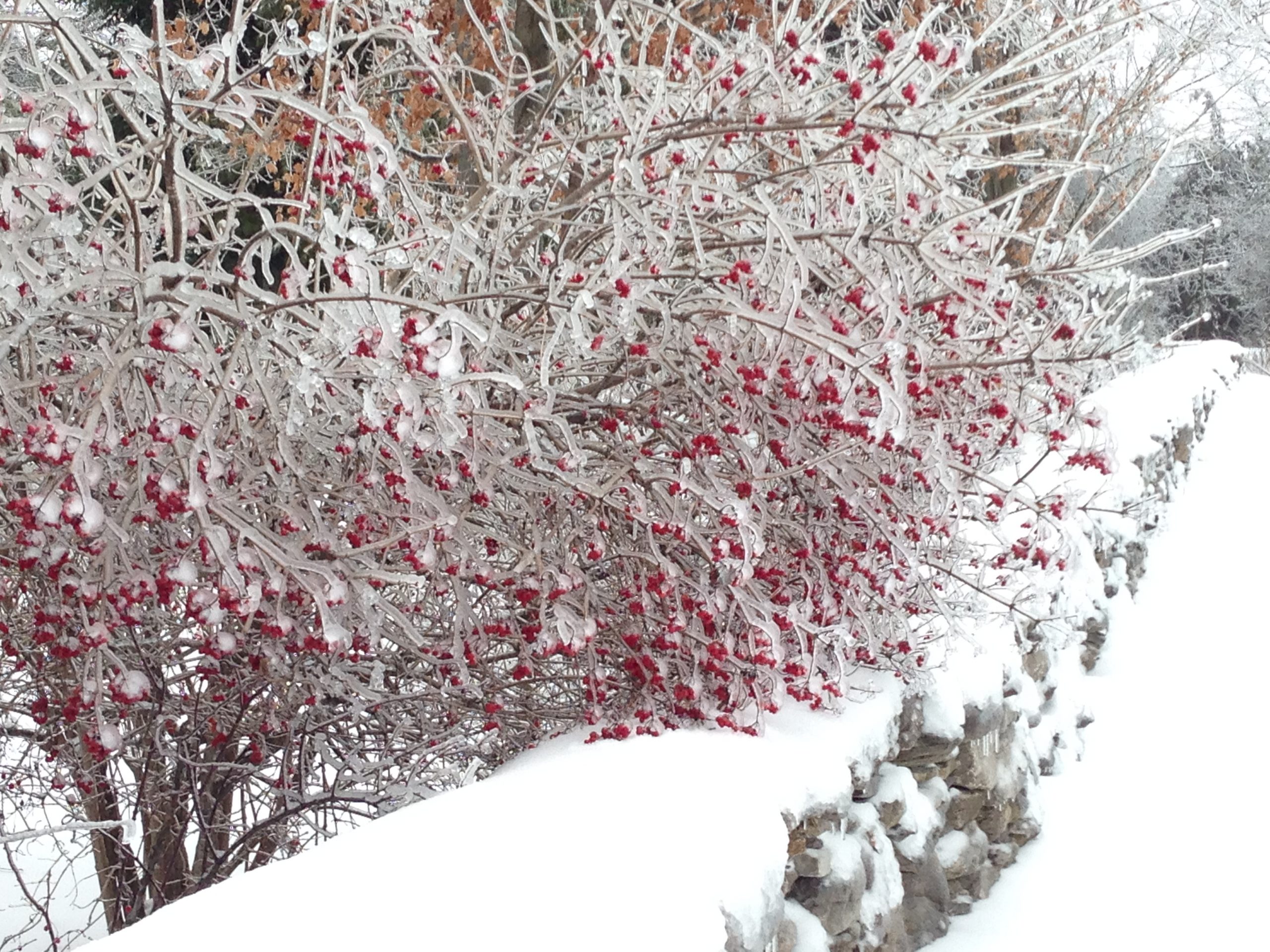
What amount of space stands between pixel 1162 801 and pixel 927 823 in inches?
53.5

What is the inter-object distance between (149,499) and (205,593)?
24 cm

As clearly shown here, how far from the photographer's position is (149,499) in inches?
96.1

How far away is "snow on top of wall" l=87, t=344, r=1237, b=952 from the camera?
167cm

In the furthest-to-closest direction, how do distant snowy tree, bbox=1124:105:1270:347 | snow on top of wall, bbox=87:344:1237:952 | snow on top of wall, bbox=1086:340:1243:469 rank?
distant snowy tree, bbox=1124:105:1270:347 < snow on top of wall, bbox=1086:340:1243:469 < snow on top of wall, bbox=87:344:1237:952

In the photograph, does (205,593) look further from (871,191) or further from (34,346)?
(871,191)

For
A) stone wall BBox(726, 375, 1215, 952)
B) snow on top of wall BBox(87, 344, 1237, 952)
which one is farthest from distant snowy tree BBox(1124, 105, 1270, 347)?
snow on top of wall BBox(87, 344, 1237, 952)

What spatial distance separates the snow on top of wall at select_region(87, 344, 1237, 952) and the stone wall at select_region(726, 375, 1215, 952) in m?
0.11

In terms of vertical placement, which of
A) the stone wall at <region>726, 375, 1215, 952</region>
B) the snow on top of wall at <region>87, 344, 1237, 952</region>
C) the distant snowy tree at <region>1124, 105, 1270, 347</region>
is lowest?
the stone wall at <region>726, 375, 1215, 952</region>

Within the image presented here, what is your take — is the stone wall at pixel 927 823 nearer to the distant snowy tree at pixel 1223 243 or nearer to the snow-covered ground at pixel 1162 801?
the snow-covered ground at pixel 1162 801

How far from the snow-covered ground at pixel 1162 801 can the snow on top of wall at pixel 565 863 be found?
1.04m

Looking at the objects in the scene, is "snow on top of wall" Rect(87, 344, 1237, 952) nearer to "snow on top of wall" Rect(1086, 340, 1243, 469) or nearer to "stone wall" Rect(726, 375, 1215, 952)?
"stone wall" Rect(726, 375, 1215, 952)

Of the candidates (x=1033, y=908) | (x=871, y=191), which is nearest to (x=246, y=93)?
(x=871, y=191)

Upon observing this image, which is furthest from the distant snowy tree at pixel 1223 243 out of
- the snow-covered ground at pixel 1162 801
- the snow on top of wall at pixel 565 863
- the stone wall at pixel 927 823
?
the snow on top of wall at pixel 565 863

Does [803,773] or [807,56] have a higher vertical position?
[807,56]
